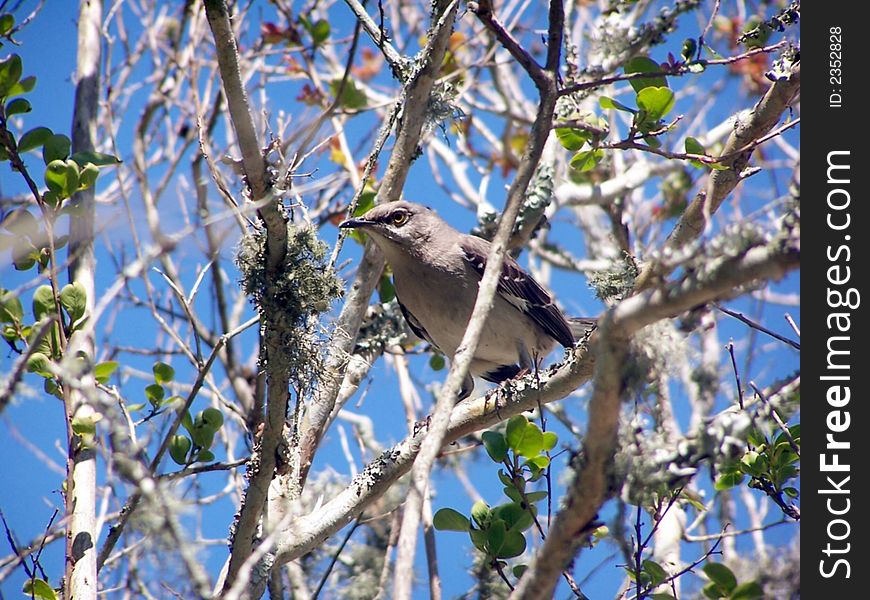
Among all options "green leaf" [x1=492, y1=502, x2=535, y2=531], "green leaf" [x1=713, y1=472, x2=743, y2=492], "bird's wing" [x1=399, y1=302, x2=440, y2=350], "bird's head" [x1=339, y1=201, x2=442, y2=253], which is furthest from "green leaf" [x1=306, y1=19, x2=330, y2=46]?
"green leaf" [x1=713, y1=472, x2=743, y2=492]

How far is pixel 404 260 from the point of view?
618 cm

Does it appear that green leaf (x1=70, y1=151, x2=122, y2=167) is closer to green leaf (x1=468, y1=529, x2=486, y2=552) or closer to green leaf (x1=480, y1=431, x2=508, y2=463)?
green leaf (x1=480, y1=431, x2=508, y2=463)

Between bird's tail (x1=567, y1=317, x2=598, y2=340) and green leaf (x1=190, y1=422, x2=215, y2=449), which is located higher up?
bird's tail (x1=567, y1=317, x2=598, y2=340)

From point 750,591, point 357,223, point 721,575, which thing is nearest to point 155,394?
point 357,223

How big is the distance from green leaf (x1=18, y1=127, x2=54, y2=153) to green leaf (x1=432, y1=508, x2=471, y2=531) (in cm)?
283

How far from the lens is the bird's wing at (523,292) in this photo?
6250mm

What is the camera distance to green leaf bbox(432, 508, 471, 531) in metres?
4.18

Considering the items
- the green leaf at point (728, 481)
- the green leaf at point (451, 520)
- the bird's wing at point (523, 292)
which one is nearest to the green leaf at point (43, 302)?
the green leaf at point (451, 520)

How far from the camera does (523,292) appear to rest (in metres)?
6.36

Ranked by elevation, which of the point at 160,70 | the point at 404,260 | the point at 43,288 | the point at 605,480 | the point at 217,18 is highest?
the point at 160,70
